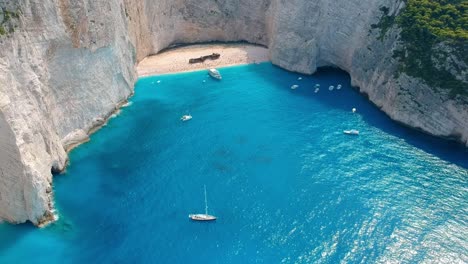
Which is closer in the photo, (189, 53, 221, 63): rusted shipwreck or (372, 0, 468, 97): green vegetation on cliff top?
(372, 0, 468, 97): green vegetation on cliff top

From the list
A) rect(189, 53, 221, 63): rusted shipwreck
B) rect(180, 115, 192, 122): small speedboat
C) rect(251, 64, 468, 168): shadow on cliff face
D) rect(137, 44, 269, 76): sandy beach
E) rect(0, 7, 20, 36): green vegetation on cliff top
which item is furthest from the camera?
rect(189, 53, 221, 63): rusted shipwreck

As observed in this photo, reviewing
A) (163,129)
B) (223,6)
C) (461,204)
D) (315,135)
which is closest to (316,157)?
(315,135)

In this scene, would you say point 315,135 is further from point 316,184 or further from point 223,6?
point 223,6

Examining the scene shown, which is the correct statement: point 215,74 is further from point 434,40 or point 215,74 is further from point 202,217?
point 202,217

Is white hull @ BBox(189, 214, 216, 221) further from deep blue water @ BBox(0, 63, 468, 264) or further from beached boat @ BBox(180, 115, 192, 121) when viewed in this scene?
beached boat @ BBox(180, 115, 192, 121)

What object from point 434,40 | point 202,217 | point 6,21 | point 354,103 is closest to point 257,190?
point 202,217

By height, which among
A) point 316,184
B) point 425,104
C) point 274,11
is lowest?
point 316,184

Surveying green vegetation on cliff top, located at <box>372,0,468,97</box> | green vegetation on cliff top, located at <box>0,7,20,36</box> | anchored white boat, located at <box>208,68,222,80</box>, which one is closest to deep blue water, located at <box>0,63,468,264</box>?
green vegetation on cliff top, located at <box>372,0,468,97</box>
